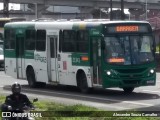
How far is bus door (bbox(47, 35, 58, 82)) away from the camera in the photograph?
994 inches

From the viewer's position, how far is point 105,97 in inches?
875

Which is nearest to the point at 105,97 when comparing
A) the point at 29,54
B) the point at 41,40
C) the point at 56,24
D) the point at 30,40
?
the point at 56,24

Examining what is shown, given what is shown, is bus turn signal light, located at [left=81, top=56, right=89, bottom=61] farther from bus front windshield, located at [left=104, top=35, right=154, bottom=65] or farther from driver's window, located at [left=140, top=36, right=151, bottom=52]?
driver's window, located at [left=140, top=36, right=151, bottom=52]

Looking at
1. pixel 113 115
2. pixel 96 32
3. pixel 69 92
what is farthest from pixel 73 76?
pixel 113 115

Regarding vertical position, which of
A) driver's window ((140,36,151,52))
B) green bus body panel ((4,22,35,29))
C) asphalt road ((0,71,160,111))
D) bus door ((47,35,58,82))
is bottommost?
asphalt road ((0,71,160,111))

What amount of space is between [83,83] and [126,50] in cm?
220

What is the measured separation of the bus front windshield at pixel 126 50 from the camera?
873 inches

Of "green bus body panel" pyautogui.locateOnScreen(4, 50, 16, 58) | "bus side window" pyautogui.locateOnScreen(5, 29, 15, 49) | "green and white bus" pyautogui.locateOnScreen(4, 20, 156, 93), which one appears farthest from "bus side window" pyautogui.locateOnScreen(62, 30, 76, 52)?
"bus side window" pyautogui.locateOnScreen(5, 29, 15, 49)

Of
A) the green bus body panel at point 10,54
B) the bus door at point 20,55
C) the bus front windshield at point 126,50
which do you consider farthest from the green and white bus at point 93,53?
the green bus body panel at point 10,54

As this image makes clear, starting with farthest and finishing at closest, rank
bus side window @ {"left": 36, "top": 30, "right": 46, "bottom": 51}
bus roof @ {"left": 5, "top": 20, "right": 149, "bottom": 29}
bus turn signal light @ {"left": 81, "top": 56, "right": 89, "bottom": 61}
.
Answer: bus side window @ {"left": 36, "top": 30, "right": 46, "bottom": 51}
bus turn signal light @ {"left": 81, "top": 56, "right": 89, "bottom": 61}
bus roof @ {"left": 5, "top": 20, "right": 149, "bottom": 29}

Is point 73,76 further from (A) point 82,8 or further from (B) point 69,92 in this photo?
(A) point 82,8

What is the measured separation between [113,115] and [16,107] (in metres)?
3.57

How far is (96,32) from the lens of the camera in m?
22.5

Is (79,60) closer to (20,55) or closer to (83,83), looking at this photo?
(83,83)
